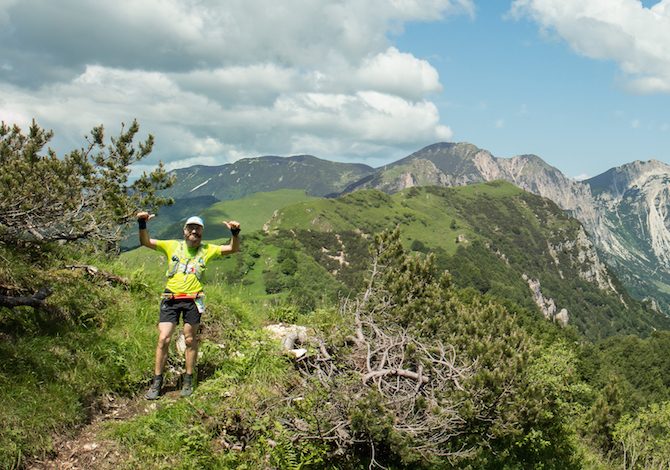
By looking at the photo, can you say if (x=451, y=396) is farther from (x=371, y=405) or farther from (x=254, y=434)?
(x=254, y=434)

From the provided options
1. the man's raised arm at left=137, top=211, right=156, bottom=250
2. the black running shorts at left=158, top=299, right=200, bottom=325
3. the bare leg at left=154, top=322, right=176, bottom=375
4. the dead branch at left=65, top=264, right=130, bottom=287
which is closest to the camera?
the bare leg at left=154, top=322, right=176, bottom=375

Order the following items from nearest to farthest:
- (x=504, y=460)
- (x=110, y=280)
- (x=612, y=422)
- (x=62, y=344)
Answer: (x=62, y=344)
(x=504, y=460)
(x=110, y=280)
(x=612, y=422)

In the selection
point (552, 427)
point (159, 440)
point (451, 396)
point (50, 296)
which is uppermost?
point (50, 296)

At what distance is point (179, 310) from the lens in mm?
7617

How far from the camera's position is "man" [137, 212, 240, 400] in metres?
7.47

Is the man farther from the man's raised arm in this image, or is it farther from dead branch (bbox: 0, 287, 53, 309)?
dead branch (bbox: 0, 287, 53, 309)

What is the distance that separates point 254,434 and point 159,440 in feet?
4.09

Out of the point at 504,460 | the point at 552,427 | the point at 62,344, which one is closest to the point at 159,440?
the point at 62,344

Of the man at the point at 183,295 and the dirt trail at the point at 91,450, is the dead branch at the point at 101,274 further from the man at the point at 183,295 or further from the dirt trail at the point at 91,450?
the dirt trail at the point at 91,450

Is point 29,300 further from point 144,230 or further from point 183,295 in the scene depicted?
point 183,295

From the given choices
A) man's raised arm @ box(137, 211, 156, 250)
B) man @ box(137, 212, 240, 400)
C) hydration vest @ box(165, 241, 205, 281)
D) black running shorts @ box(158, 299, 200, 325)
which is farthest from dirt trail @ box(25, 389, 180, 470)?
man's raised arm @ box(137, 211, 156, 250)

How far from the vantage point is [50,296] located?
8.16m

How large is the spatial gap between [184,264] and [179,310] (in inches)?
29.1

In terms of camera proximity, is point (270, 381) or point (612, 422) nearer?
point (270, 381)
